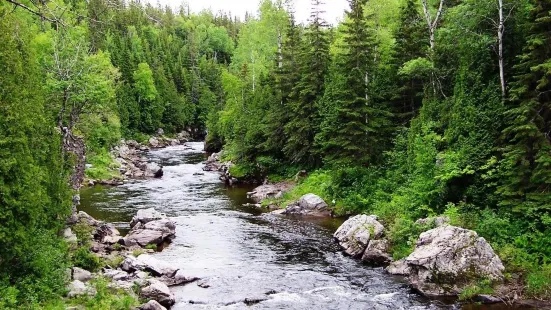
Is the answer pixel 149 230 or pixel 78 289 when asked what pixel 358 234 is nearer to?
pixel 149 230

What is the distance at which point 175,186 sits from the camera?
46.2 meters

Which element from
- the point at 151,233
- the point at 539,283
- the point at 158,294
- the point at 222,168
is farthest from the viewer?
the point at 222,168

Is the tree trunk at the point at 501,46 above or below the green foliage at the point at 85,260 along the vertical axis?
above

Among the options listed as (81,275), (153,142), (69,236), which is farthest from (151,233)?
(153,142)

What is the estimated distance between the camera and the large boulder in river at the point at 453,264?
63.9ft

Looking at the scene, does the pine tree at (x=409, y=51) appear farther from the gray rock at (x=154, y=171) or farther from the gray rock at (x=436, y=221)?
the gray rock at (x=154, y=171)

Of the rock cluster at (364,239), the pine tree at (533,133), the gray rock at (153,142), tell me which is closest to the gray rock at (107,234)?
the rock cluster at (364,239)

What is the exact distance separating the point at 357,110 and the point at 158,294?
20376mm

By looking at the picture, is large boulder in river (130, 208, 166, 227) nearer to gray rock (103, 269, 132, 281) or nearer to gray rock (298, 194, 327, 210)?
gray rock (103, 269, 132, 281)

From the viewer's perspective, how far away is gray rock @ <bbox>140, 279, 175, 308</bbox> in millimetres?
18672

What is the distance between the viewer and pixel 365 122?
34.4m

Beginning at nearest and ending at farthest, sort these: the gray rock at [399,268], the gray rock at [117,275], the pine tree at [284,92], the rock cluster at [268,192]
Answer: the gray rock at [117,275]
the gray rock at [399,268]
the rock cluster at [268,192]
the pine tree at [284,92]

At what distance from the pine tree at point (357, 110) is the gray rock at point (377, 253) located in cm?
1003

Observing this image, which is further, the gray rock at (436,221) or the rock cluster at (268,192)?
the rock cluster at (268,192)
